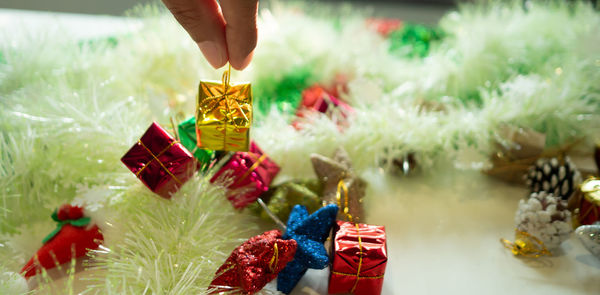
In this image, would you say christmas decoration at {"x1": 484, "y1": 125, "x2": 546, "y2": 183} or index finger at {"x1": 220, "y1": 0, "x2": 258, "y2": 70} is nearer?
index finger at {"x1": 220, "y1": 0, "x2": 258, "y2": 70}

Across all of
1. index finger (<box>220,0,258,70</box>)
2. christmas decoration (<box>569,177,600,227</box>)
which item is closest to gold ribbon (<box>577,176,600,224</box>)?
christmas decoration (<box>569,177,600,227</box>)

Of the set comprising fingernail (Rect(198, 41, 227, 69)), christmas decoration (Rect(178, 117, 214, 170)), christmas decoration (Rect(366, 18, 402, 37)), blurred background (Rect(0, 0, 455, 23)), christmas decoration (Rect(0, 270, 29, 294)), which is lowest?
christmas decoration (Rect(0, 270, 29, 294))

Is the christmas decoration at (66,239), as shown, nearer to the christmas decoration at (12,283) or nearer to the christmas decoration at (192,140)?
the christmas decoration at (12,283)

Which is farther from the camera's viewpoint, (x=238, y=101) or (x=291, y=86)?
(x=291, y=86)

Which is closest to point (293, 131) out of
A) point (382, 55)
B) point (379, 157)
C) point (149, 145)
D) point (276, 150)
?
point (276, 150)

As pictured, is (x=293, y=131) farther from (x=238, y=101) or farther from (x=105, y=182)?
(x=105, y=182)

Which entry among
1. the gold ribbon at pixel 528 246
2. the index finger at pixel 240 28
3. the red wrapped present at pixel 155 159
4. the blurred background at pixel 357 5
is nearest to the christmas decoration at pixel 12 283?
the red wrapped present at pixel 155 159

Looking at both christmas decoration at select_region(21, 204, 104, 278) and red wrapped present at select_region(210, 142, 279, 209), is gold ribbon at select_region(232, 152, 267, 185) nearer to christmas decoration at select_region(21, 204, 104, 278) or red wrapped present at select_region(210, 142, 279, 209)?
red wrapped present at select_region(210, 142, 279, 209)
